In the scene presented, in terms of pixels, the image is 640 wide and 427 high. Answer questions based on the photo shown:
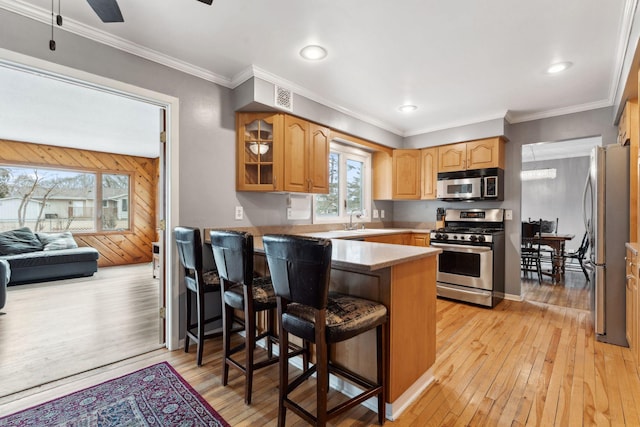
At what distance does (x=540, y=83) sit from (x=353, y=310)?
9.99 feet

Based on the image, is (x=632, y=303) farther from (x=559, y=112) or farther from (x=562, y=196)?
(x=562, y=196)

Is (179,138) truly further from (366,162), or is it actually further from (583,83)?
(583,83)

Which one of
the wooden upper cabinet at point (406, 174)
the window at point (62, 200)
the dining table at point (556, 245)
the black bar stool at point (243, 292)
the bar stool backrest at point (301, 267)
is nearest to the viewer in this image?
the bar stool backrest at point (301, 267)

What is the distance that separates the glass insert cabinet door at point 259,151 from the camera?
9.73 ft

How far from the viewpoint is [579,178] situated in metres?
6.79

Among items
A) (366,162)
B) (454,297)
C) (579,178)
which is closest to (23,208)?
(366,162)

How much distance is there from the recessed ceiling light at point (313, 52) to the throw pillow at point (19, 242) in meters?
5.93

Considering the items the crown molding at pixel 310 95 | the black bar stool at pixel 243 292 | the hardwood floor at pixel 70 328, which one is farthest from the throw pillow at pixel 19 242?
the black bar stool at pixel 243 292

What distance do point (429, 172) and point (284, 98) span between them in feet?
8.72

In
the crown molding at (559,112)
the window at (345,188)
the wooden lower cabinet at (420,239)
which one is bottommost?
the wooden lower cabinet at (420,239)

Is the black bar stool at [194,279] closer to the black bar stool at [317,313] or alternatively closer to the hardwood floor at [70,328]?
the hardwood floor at [70,328]

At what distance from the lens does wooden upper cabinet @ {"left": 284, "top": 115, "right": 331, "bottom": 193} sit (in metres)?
3.05

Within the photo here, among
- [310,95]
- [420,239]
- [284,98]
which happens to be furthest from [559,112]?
[284,98]

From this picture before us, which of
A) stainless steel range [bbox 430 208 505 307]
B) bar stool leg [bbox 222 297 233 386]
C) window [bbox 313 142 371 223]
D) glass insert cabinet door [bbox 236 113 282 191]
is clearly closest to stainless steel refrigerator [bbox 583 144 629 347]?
stainless steel range [bbox 430 208 505 307]
